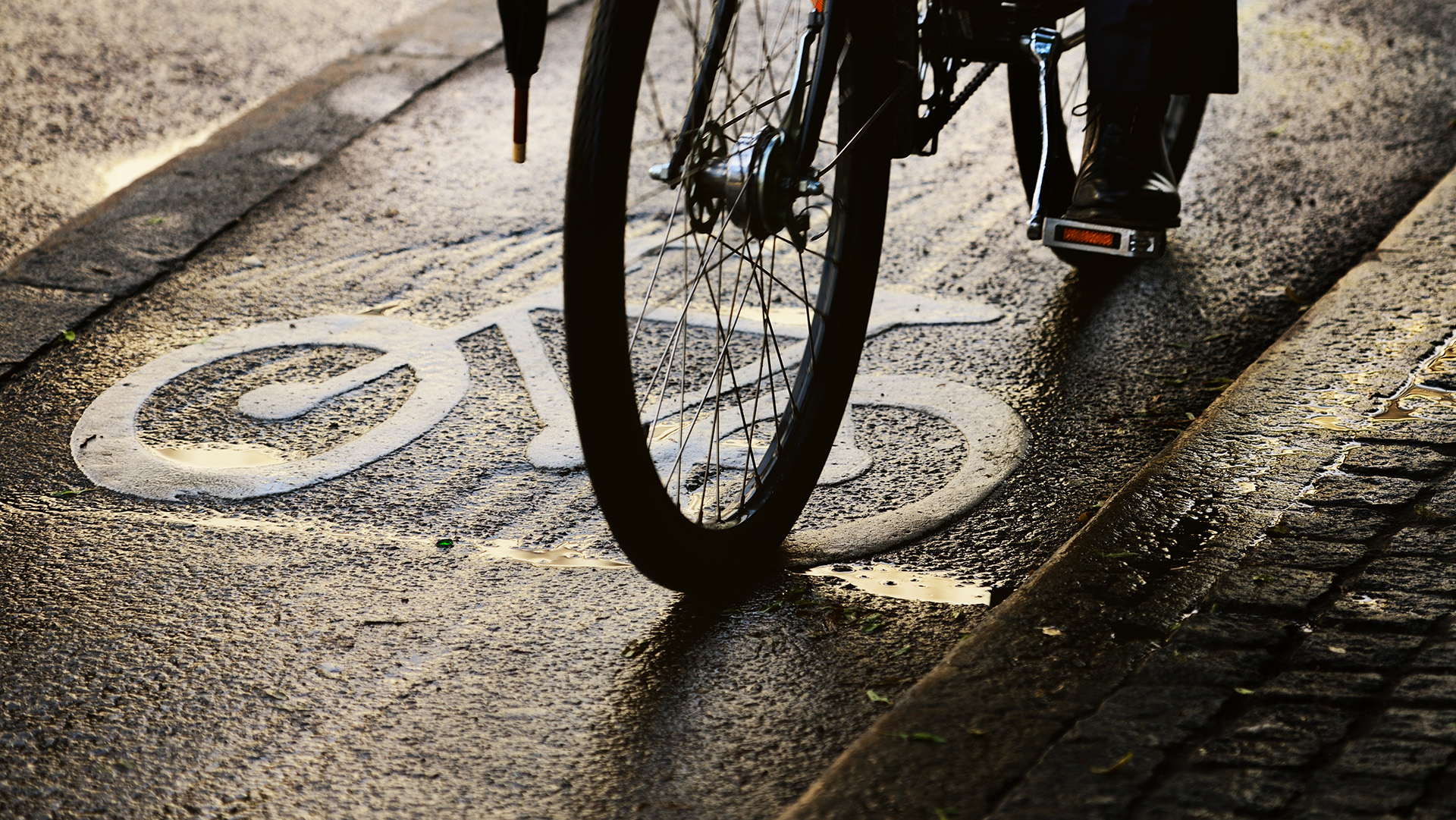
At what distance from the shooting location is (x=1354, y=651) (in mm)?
2244

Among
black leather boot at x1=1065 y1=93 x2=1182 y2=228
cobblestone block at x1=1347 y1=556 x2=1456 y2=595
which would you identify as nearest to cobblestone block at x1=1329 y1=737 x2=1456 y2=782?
cobblestone block at x1=1347 y1=556 x2=1456 y2=595

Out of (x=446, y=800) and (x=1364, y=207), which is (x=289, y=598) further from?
(x=1364, y=207)

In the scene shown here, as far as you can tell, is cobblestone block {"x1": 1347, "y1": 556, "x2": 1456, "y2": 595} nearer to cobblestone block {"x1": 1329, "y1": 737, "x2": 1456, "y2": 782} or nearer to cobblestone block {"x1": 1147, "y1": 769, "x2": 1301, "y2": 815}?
cobblestone block {"x1": 1329, "y1": 737, "x2": 1456, "y2": 782}

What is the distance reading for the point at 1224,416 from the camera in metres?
3.09

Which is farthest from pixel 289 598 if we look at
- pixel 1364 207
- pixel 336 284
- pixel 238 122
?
pixel 1364 207

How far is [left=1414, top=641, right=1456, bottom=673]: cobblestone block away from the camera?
2.19m

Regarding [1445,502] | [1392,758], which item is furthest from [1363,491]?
[1392,758]

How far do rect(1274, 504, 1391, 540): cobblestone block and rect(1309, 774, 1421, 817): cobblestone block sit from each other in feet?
2.37

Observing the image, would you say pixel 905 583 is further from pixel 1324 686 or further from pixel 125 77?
pixel 125 77

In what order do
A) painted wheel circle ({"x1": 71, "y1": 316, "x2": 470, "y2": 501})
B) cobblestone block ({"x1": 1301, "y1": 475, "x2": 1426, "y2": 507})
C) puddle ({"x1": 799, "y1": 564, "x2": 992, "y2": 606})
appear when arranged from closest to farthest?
puddle ({"x1": 799, "y1": 564, "x2": 992, "y2": 606}), cobblestone block ({"x1": 1301, "y1": 475, "x2": 1426, "y2": 507}), painted wheel circle ({"x1": 71, "y1": 316, "x2": 470, "y2": 501})

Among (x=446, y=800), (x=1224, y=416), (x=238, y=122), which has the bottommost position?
(x=446, y=800)

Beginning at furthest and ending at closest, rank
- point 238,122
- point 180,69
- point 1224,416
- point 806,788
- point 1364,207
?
point 180,69 → point 238,122 → point 1364,207 → point 1224,416 → point 806,788

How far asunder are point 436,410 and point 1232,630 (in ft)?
5.92

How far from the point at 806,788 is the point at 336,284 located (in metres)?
2.38
